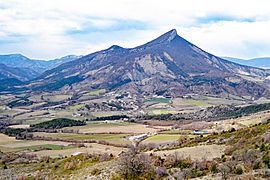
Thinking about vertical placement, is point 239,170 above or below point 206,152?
above

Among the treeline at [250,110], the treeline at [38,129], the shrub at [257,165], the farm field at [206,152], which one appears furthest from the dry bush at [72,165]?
the treeline at [250,110]

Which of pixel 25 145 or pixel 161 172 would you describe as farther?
pixel 25 145

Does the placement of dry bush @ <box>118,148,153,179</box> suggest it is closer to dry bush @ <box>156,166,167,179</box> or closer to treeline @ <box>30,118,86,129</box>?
dry bush @ <box>156,166,167,179</box>

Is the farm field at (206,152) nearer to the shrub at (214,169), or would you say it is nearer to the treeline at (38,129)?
the shrub at (214,169)

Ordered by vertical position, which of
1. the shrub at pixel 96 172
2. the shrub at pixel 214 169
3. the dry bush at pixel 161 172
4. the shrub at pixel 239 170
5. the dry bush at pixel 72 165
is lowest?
the dry bush at pixel 72 165

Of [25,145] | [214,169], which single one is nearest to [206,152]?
[214,169]

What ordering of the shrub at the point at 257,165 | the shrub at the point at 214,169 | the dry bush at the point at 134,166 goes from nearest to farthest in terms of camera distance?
the shrub at the point at 257,165, the shrub at the point at 214,169, the dry bush at the point at 134,166

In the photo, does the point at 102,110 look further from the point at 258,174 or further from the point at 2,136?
the point at 258,174

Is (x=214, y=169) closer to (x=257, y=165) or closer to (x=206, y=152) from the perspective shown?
(x=257, y=165)

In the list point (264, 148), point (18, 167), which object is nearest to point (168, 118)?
point (18, 167)

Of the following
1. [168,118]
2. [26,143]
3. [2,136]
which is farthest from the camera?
[168,118]

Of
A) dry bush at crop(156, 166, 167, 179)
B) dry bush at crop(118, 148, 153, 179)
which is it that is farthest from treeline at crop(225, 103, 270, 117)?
dry bush at crop(156, 166, 167, 179)

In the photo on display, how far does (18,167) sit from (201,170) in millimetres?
25702

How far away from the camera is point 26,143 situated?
3686 inches
